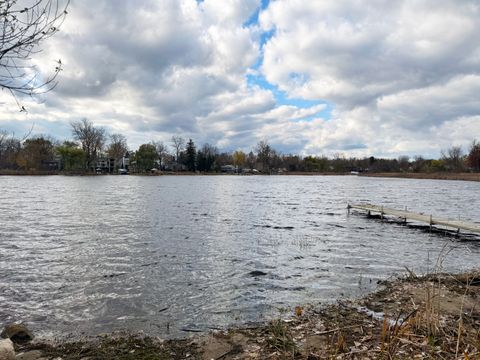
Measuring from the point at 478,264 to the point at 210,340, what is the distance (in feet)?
41.6

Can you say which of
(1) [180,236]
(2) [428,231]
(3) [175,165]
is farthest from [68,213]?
(3) [175,165]

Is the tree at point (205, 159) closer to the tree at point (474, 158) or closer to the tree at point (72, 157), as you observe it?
the tree at point (72, 157)

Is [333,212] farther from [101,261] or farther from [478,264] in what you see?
[101,261]

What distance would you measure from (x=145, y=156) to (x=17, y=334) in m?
139

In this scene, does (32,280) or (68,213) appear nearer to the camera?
(32,280)

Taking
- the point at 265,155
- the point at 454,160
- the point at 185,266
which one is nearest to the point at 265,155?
the point at 265,155

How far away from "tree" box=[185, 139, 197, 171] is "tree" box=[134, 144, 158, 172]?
1484 cm

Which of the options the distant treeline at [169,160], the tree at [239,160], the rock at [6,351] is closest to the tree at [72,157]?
the distant treeline at [169,160]

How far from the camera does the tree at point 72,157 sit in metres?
119

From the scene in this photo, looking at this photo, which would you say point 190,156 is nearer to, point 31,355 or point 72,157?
point 72,157

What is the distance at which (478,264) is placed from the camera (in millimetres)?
14227

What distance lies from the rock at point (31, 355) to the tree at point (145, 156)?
138347 mm

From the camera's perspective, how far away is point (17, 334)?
7.12 metres

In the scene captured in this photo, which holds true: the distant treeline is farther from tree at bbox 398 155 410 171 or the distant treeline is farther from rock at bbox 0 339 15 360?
rock at bbox 0 339 15 360
